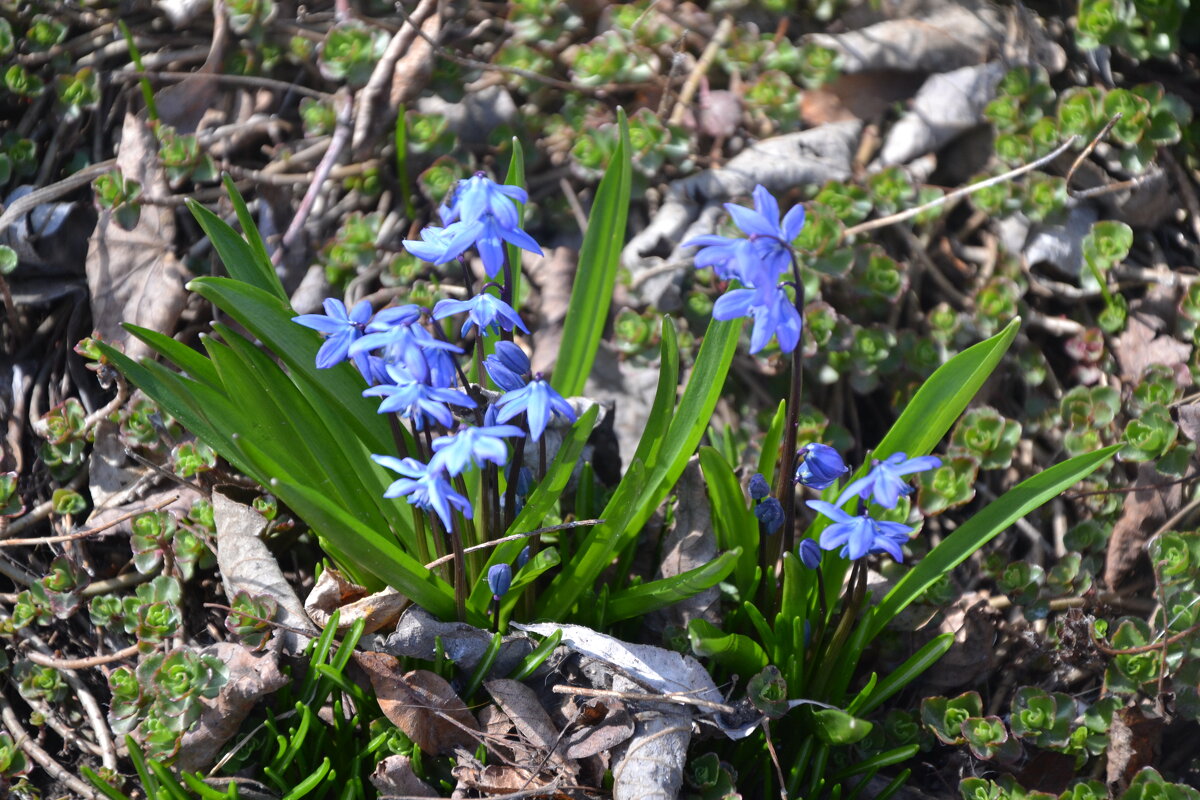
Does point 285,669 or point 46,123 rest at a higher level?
point 46,123

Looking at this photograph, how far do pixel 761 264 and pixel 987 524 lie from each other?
3.48ft

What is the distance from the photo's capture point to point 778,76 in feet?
12.1

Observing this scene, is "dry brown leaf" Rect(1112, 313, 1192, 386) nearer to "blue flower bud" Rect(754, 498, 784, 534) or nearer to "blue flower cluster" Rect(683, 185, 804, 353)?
"blue flower bud" Rect(754, 498, 784, 534)

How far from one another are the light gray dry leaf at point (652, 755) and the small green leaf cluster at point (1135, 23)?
2815mm

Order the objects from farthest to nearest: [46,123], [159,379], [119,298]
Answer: [46,123] → [119,298] → [159,379]

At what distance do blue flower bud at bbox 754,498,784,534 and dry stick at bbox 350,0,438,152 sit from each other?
2153 mm

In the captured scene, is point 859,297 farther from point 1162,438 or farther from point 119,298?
point 119,298

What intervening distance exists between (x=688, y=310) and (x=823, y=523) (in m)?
1.12

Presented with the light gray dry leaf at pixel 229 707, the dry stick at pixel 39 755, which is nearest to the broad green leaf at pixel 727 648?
the light gray dry leaf at pixel 229 707

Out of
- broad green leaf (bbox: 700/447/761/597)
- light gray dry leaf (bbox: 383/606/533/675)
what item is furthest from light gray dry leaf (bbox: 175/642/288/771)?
broad green leaf (bbox: 700/447/761/597)

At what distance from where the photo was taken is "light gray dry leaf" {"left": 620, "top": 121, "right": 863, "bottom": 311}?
11.6ft

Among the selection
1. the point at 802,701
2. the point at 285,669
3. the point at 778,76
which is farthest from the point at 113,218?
the point at 802,701

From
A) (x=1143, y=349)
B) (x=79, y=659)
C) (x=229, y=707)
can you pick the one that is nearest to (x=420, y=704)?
(x=229, y=707)

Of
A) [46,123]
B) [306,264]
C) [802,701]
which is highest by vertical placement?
[46,123]
